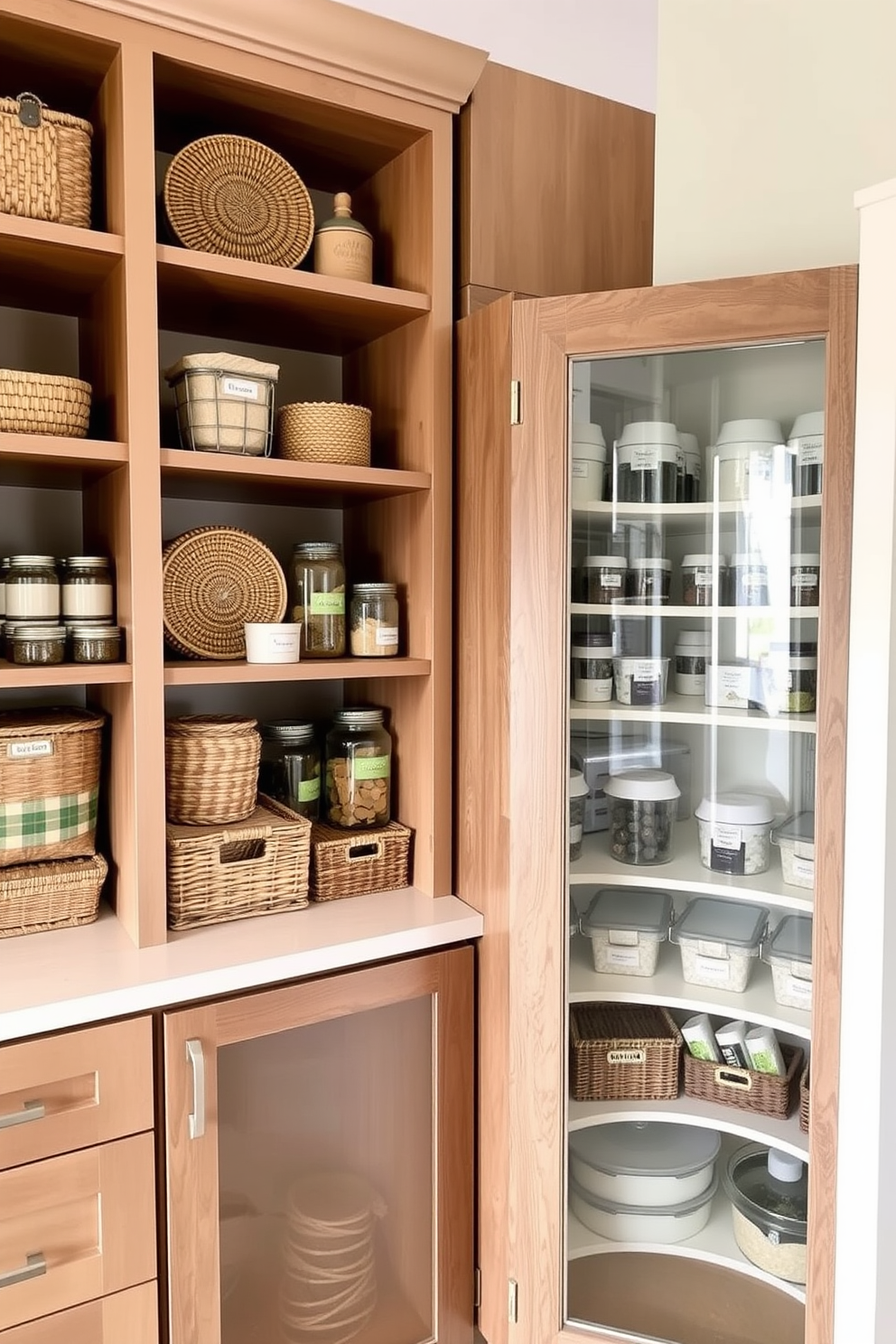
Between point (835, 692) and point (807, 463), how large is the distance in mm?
345

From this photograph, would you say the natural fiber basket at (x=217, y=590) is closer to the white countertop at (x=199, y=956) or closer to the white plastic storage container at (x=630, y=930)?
the white countertop at (x=199, y=956)

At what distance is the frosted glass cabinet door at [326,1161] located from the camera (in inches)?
54.1

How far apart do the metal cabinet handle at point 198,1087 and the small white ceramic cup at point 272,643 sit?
592mm

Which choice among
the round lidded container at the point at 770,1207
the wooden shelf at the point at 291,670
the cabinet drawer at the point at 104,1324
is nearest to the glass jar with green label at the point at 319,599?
the wooden shelf at the point at 291,670

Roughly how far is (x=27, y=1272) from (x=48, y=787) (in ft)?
2.17

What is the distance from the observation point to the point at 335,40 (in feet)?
4.77

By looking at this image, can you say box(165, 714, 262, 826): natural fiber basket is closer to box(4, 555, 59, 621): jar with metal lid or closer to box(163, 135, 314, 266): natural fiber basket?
box(4, 555, 59, 621): jar with metal lid

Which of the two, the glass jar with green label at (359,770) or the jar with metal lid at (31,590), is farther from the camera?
the glass jar with green label at (359,770)

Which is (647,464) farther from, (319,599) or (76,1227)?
(76,1227)

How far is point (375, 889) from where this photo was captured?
5.68ft

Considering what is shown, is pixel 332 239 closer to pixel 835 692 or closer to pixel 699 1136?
pixel 835 692

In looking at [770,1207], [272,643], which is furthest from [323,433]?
[770,1207]

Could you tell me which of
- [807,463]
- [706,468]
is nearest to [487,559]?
[706,468]

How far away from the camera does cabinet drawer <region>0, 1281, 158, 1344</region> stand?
49.9 inches
